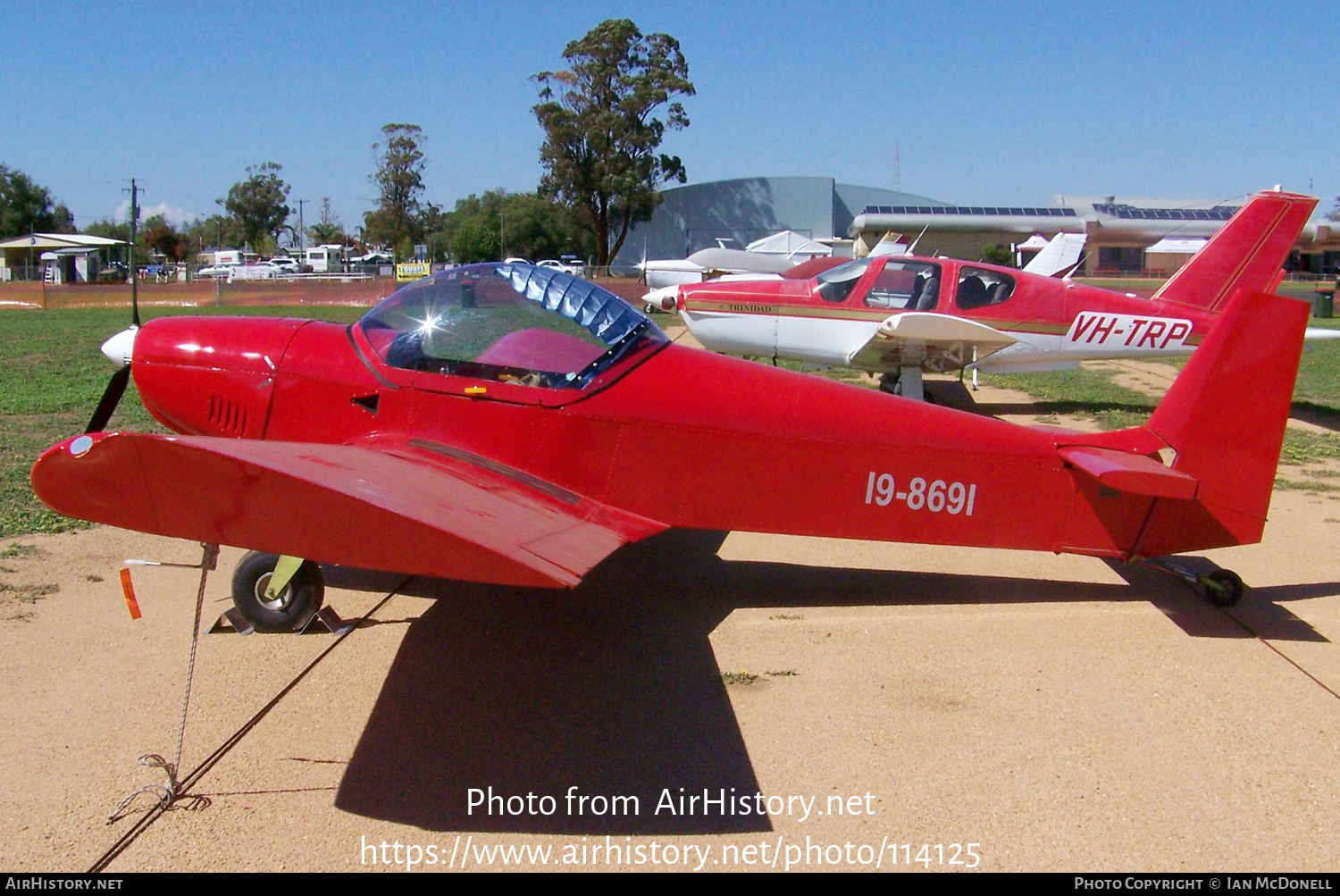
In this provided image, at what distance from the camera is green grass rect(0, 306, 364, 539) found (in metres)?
6.93

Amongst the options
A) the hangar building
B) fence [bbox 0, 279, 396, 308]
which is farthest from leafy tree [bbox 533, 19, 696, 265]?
fence [bbox 0, 279, 396, 308]

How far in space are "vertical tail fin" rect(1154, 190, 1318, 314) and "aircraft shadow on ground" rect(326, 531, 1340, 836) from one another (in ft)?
23.1

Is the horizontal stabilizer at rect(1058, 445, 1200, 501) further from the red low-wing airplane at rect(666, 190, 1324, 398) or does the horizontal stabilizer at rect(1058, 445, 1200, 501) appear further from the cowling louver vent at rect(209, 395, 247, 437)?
the red low-wing airplane at rect(666, 190, 1324, 398)

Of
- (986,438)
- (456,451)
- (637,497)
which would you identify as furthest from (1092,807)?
(456,451)

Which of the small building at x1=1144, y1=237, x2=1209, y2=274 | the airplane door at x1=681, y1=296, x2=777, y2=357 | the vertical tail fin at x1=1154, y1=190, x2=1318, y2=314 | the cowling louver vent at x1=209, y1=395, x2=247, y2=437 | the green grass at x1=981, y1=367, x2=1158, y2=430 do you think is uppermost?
the small building at x1=1144, y1=237, x2=1209, y2=274

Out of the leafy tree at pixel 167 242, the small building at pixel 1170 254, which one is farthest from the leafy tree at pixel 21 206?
the small building at pixel 1170 254

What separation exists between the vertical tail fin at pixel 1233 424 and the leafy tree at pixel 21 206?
10170cm

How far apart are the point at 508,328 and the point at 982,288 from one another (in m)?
8.03

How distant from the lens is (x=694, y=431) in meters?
5.06

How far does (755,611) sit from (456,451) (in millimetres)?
1879

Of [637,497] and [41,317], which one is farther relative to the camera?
[41,317]

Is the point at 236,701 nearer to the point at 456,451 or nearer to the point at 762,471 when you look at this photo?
the point at 456,451

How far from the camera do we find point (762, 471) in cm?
506

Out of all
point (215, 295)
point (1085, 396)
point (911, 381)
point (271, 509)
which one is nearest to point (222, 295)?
point (215, 295)
